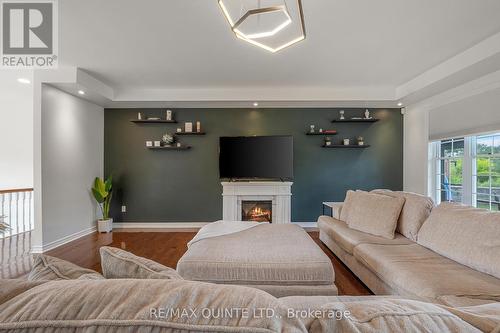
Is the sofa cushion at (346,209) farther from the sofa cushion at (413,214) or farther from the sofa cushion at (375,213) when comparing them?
the sofa cushion at (413,214)

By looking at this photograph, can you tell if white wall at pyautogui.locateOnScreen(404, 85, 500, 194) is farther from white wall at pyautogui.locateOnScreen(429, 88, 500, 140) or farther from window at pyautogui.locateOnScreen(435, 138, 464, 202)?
window at pyautogui.locateOnScreen(435, 138, 464, 202)

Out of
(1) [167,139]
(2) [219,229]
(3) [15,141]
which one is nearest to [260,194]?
(2) [219,229]

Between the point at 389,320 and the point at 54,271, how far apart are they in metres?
1.02

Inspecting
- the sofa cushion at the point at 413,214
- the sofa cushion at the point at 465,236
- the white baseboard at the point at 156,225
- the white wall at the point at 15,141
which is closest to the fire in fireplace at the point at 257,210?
the white baseboard at the point at 156,225

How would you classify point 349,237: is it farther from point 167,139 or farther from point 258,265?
point 167,139

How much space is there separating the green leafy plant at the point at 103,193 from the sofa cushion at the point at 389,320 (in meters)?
4.79

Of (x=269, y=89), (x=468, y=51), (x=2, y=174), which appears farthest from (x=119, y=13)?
(x=2, y=174)

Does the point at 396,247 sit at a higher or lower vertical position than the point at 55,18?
lower

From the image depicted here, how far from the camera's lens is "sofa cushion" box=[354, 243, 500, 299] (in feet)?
4.71

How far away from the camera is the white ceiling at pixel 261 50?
217 centimetres

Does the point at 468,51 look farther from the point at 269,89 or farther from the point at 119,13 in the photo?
the point at 119,13

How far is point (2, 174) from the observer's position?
4883 mm

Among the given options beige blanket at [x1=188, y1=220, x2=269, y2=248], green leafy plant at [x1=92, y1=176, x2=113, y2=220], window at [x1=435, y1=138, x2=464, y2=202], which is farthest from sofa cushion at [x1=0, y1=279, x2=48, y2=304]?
window at [x1=435, y1=138, x2=464, y2=202]

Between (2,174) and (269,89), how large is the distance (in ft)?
19.1
